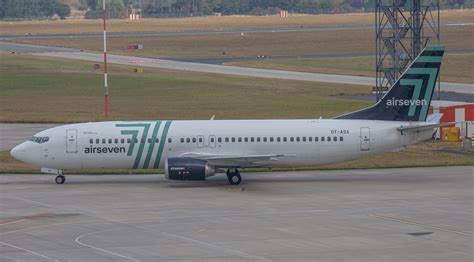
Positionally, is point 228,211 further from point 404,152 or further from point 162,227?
point 404,152

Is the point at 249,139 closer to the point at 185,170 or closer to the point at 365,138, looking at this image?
the point at 185,170

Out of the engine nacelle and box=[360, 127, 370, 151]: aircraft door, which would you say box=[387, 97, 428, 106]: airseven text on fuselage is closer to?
box=[360, 127, 370, 151]: aircraft door

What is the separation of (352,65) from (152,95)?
109ft

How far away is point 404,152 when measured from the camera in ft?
191

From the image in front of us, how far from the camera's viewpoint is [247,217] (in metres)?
38.2

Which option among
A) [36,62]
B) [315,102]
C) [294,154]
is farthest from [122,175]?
[36,62]

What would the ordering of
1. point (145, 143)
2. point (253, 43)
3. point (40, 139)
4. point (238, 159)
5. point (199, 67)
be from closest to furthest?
1. point (238, 159)
2. point (145, 143)
3. point (40, 139)
4. point (199, 67)
5. point (253, 43)

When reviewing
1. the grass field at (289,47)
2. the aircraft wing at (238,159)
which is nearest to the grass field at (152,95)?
the grass field at (289,47)

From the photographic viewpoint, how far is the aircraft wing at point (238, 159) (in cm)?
4638

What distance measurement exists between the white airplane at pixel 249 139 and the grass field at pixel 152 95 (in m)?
26.6

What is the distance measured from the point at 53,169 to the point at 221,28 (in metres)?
139

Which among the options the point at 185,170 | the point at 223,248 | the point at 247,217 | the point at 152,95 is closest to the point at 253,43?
the point at 152,95

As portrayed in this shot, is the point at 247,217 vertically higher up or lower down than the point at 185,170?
lower down

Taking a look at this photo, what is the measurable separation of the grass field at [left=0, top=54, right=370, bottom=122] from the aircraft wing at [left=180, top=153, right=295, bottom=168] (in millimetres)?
27909
